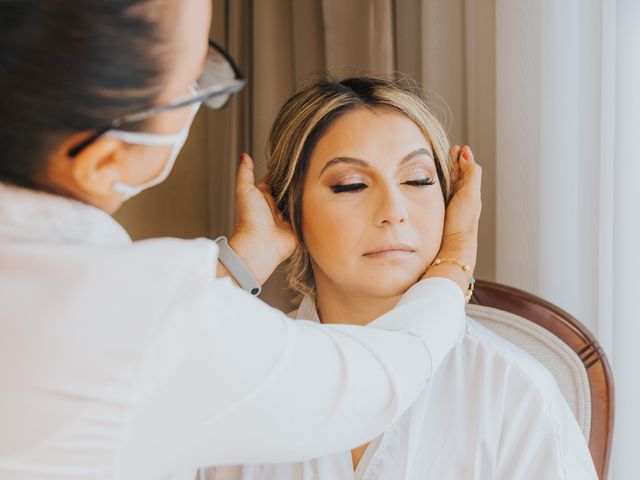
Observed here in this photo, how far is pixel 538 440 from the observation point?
1245 mm

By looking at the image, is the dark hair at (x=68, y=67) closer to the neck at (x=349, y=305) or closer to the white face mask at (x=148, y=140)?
the white face mask at (x=148, y=140)

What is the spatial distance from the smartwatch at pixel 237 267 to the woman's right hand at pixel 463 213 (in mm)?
330

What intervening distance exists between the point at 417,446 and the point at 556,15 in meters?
0.90

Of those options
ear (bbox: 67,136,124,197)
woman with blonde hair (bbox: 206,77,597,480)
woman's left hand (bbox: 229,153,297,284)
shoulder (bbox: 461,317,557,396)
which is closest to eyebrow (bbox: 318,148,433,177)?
woman with blonde hair (bbox: 206,77,597,480)

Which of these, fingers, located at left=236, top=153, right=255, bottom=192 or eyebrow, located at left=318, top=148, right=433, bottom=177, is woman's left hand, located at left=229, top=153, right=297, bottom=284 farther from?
eyebrow, located at left=318, top=148, right=433, bottom=177

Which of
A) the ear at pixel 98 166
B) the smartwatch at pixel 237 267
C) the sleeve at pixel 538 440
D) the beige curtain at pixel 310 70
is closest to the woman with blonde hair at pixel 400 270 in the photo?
the sleeve at pixel 538 440

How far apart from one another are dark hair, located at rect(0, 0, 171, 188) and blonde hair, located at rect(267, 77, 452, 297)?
30.6 inches

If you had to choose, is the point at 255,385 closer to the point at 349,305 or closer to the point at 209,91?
the point at 209,91

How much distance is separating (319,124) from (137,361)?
865 millimetres

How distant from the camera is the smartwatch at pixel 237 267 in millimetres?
1411

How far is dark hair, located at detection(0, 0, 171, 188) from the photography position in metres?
0.66

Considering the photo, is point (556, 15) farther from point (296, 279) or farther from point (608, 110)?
point (296, 279)

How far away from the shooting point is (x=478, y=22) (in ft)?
5.91

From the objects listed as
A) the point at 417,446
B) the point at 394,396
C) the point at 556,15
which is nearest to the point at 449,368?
the point at 417,446
